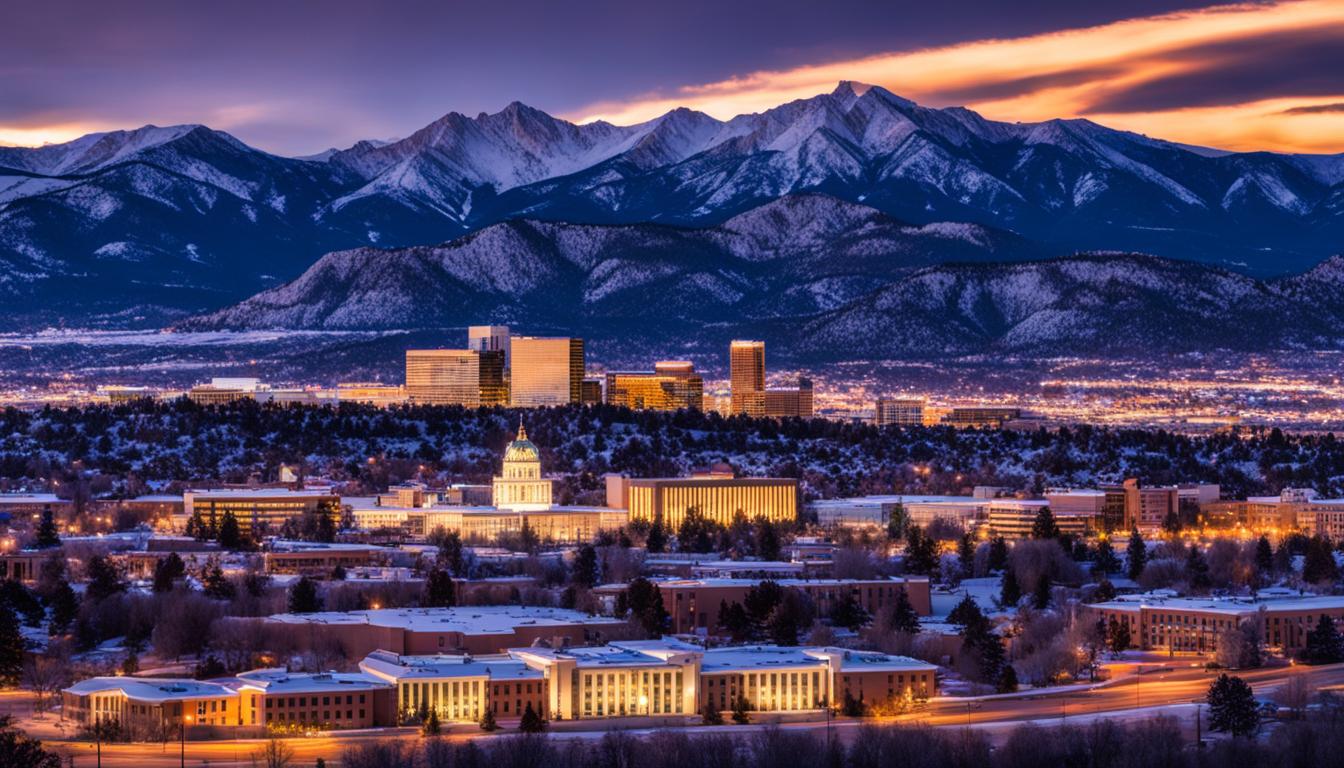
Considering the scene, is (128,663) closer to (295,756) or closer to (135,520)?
(295,756)

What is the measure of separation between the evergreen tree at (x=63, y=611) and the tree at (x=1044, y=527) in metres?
65.8

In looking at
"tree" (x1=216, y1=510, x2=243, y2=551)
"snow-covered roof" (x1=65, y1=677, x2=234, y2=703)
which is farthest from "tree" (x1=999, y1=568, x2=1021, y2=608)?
"snow-covered roof" (x1=65, y1=677, x2=234, y2=703)

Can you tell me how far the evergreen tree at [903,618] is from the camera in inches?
5192

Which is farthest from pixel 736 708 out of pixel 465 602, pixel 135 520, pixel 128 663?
pixel 135 520

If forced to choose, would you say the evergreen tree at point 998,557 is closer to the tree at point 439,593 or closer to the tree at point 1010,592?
the tree at point 1010,592

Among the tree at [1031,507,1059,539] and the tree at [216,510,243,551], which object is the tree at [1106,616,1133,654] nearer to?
the tree at [1031,507,1059,539]

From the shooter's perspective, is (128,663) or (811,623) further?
(811,623)

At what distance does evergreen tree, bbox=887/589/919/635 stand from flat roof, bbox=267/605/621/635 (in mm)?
12574

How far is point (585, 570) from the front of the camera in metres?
155

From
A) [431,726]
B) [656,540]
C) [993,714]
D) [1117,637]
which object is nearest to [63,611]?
[431,726]

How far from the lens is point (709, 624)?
139125 millimetres

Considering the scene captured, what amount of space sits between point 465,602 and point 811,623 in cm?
1868

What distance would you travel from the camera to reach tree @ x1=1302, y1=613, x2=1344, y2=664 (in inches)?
5039

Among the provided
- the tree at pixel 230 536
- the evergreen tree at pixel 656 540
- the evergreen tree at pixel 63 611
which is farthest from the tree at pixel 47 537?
the evergreen tree at pixel 656 540
